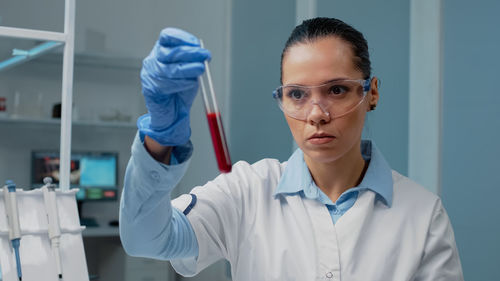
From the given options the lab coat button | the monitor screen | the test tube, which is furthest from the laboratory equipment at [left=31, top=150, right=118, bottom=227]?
the test tube

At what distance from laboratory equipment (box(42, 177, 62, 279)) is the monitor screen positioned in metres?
2.86

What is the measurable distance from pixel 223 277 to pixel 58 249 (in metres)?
3.22

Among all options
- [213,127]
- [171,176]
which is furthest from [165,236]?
[213,127]

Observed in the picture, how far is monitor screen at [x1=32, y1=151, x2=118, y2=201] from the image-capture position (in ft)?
14.2

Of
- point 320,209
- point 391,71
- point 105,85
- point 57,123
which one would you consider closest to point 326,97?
point 320,209

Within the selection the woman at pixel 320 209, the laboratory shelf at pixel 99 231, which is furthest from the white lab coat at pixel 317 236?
the laboratory shelf at pixel 99 231

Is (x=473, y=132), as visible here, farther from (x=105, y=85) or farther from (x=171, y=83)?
(x=105, y=85)

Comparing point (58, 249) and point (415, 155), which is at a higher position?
point (415, 155)

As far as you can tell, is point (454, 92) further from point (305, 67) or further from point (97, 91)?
point (97, 91)

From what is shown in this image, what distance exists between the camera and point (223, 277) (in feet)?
15.1

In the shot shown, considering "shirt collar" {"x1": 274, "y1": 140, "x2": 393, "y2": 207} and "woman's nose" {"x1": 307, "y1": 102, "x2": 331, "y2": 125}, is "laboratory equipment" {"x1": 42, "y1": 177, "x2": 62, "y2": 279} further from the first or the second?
"woman's nose" {"x1": 307, "y1": 102, "x2": 331, "y2": 125}

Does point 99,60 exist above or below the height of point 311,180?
above

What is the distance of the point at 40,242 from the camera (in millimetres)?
1534

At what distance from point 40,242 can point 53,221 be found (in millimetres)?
69
